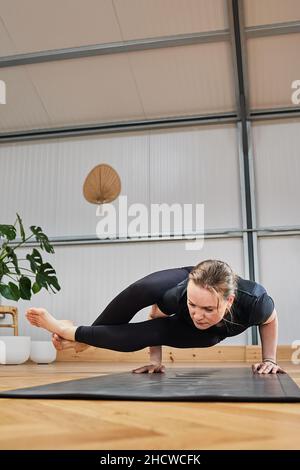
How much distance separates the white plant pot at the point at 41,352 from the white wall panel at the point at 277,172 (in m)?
3.10

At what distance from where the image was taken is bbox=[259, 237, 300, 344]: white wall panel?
5848 millimetres

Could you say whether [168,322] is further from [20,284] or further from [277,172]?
[277,172]

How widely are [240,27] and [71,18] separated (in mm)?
2011

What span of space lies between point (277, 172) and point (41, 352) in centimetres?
378

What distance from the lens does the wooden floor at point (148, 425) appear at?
0.69 m

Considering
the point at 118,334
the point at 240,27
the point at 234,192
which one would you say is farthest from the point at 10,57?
the point at 118,334

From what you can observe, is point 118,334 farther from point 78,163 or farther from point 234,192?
point 78,163

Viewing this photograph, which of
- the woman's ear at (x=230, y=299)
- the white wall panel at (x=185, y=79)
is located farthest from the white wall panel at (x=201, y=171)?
the woman's ear at (x=230, y=299)

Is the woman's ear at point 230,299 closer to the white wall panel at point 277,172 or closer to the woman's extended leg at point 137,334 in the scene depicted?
the woman's extended leg at point 137,334

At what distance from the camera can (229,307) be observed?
190 cm

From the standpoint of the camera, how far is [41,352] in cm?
517

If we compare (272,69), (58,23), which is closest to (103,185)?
(58,23)

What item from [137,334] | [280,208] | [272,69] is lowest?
[137,334]

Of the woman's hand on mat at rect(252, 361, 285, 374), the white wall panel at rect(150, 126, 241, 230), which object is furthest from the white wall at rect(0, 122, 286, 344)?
→ the woman's hand on mat at rect(252, 361, 285, 374)
